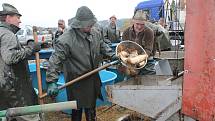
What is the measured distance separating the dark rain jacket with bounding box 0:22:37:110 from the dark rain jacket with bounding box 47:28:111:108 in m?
0.31

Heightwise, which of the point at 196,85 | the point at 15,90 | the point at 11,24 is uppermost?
the point at 11,24

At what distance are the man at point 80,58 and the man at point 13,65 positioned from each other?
29cm

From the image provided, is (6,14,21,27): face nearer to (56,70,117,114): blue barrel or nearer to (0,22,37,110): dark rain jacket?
(0,22,37,110): dark rain jacket

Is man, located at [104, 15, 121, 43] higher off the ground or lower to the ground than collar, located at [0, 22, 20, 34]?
lower

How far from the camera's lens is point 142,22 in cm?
475

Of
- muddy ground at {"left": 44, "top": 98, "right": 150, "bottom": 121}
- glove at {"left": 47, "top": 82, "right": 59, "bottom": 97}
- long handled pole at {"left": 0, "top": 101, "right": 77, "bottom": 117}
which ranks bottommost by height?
muddy ground at {"left": 44, "top": 98, "right": 150, "bottom": 121}

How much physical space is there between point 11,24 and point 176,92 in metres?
1.84

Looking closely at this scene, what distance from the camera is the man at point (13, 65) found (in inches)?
129

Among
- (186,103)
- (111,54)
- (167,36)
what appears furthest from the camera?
(167,36)

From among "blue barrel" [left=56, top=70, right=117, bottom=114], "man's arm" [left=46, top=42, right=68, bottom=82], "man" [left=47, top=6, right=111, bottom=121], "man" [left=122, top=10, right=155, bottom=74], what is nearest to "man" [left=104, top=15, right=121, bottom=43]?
"blue barrel" [left=56, top=70, right=117, bottom=114]

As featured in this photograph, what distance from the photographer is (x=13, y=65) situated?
11.2 feet

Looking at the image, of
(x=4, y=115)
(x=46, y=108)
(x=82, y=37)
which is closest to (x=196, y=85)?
(x=46, y=108)

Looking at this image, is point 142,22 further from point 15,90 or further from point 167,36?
point 167,36

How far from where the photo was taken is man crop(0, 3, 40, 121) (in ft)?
10.8
